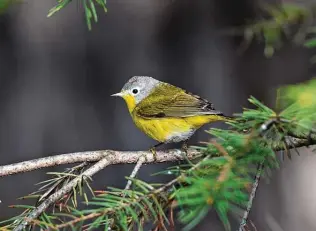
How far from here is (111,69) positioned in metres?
3.98

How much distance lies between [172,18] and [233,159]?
9.70 feet

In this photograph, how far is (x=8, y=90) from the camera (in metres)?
3.95

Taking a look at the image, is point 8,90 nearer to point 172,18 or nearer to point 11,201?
point 11,201

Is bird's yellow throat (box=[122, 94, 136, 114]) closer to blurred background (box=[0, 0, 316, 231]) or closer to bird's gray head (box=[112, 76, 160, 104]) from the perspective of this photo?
bird's gray head (box=[112, 76, 160, 104])

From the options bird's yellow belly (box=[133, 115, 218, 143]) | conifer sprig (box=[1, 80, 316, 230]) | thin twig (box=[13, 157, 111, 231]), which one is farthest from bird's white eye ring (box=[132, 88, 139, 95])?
conifer sprig (box=[1, 80, 316, 230])

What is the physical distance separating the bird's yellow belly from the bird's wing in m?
0.02

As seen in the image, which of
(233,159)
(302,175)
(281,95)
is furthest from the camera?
(302,175)

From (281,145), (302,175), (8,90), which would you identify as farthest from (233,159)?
(8,90)

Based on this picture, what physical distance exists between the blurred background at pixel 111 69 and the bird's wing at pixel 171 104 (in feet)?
4.06

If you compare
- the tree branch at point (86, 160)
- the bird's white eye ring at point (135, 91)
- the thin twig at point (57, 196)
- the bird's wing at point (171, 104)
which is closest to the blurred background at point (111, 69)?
the bird's white eye ring at point (135, 91)

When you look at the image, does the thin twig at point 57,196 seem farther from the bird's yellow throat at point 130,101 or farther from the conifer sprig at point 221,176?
the bird's yellow throat at point 130,101

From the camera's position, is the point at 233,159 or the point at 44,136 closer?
the point at 233,159

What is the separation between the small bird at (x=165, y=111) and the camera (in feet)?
7.60

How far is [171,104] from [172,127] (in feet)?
0.61
